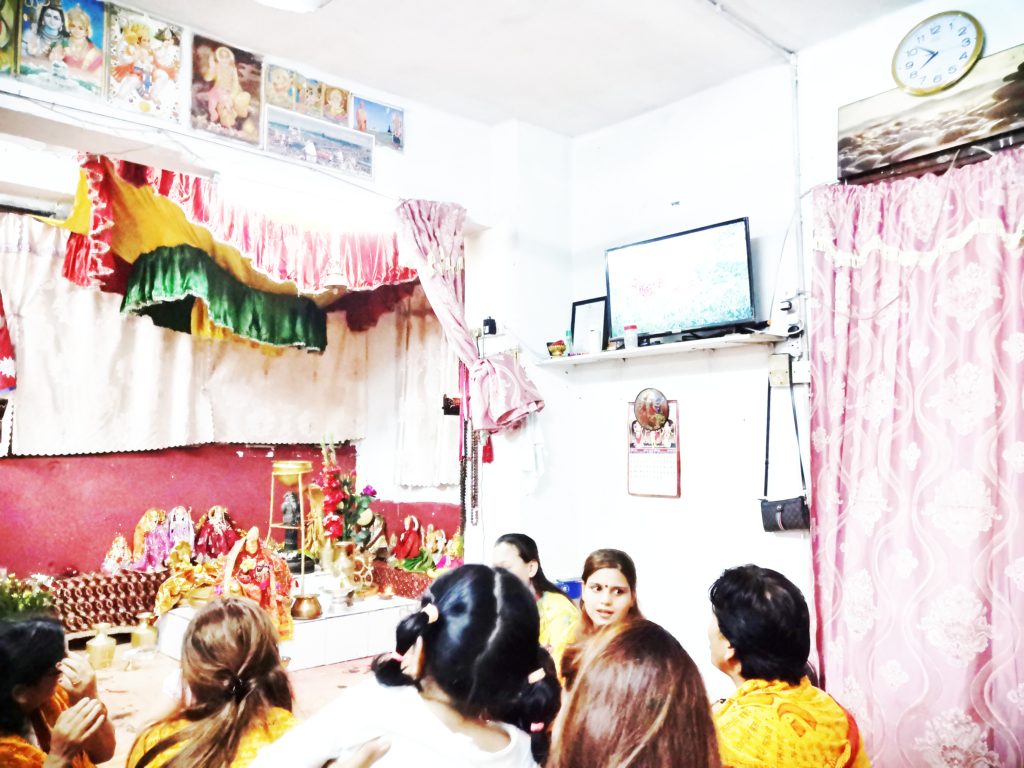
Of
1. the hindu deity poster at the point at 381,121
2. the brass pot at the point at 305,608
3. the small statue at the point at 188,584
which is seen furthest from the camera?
the small statue at the point at 188,584

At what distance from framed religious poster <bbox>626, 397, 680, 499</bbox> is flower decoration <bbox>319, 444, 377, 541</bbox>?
6.84 ft

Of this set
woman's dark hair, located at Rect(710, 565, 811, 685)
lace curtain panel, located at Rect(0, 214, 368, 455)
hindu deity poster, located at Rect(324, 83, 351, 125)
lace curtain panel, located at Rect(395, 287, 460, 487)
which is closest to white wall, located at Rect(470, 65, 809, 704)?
hindu deity poster, located at Rect(324, 83, 351, 125)

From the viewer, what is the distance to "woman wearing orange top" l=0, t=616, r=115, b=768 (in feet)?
5.45

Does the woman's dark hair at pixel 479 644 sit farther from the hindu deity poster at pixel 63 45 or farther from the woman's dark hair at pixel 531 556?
the hindu deity poster at pixel 63 45

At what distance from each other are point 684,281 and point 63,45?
2906 millimetres

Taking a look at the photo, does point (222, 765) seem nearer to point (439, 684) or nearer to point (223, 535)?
point (439, 684)

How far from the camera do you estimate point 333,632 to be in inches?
183

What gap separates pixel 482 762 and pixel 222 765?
62 centimetres

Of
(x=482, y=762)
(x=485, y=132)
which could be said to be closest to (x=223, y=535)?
(x=485, y=132)

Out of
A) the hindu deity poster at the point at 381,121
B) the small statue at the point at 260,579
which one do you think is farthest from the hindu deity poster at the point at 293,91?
the small statue at the point at 260,579

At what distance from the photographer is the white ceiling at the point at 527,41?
3307 mm

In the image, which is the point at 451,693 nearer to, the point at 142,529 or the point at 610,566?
the point at 610,566

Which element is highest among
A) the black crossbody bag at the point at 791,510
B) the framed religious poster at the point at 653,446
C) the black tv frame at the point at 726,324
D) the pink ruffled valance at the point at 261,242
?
the pink ruffled valance at the point at 261,242

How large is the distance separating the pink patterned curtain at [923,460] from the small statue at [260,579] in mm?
2911
